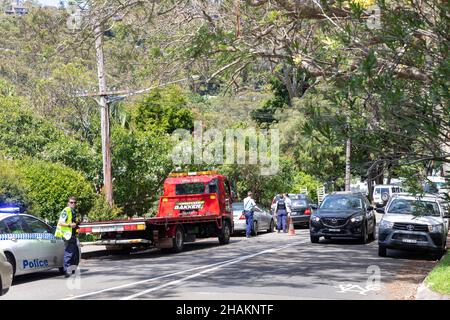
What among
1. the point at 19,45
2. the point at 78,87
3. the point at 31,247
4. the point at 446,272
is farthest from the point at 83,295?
the point at 19,45

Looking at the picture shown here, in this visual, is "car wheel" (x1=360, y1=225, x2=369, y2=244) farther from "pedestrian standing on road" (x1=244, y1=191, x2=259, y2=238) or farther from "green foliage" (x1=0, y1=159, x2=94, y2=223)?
"green foliage" (x1=0, y1=159, x2=94, y2=223)

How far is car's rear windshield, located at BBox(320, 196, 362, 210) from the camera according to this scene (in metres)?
22.6

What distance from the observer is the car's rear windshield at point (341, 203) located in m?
22.6

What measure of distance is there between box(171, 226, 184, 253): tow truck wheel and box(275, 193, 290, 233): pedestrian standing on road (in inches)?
338

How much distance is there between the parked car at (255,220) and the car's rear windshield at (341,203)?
5296mm

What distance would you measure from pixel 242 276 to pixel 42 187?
35.1ft

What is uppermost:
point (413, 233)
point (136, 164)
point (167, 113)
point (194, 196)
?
point (167, 113)

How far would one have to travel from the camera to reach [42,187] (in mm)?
22312

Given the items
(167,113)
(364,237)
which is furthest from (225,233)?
(167,113)

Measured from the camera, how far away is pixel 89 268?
1612cm

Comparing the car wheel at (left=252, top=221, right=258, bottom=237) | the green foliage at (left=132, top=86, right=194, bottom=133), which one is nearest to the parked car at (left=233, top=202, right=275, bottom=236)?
the car wheel at (left=252, top=221, right=258, bottom=237)

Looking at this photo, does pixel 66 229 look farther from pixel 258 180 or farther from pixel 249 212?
pixel 258 180

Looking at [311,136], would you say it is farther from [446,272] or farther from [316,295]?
[446,272]

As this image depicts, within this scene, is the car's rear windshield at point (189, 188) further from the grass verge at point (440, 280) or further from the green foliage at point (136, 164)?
the grass verge at point (440, 280)
